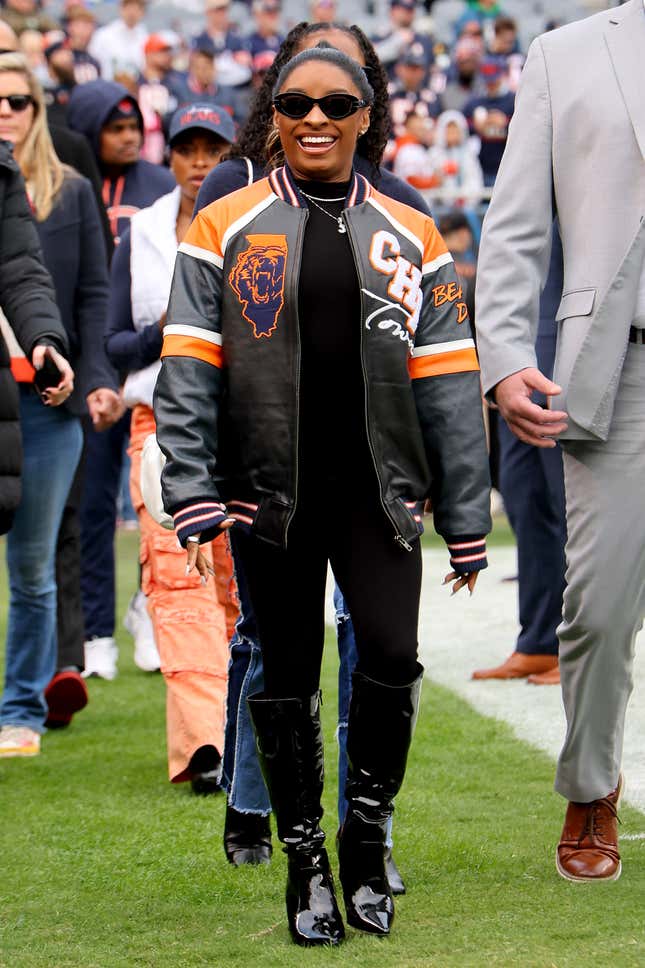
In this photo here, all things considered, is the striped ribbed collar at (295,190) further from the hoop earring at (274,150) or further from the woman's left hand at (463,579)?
the woman's left hand at (463,579)

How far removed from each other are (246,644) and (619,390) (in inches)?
45.8

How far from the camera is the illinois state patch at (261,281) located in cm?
359

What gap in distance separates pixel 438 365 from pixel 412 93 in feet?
57.3

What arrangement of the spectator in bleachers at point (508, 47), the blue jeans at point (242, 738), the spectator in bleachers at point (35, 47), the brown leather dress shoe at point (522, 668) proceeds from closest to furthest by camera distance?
the blue jeans at point (242, 738) → the brown leather dress shoe at point (522, 668) → the spectator in bleachers at point (35, 47) → the spectator in bleachers at point (508, 47)

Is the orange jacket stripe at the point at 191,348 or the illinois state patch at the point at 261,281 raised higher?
the illinois state patch at the point at 261,281

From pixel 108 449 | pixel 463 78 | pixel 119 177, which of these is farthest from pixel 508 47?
pixel 108 449

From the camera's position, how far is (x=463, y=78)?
21.7 meters

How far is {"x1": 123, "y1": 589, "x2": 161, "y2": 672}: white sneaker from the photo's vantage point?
26.4ft

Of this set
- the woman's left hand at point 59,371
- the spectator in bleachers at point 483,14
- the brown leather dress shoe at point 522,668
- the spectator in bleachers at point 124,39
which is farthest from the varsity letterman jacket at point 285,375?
the spectator in bleachers at point 483,14

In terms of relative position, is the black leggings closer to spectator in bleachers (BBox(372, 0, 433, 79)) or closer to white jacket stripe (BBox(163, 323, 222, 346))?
white jacket stripe (BBox(163, 323, 222, 346))

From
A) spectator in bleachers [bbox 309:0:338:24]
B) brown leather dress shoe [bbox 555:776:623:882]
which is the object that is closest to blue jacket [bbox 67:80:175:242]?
brown leather dress shoe [bbox 555:776:623:882]

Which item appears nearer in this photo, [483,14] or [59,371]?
[59,371]

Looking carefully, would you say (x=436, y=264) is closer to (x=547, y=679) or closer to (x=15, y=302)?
(x=15, y=302)

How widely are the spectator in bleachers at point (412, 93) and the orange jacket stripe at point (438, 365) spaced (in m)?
15.7
